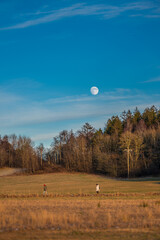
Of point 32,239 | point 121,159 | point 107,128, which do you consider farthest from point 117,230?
point 107,128

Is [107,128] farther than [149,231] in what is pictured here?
Yes

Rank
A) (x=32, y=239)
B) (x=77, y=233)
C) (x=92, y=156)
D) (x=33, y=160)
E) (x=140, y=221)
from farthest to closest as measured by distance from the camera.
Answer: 1. (x=33, y=160)
2. (x=92, y=156)
3. (x=140, y=221)
4. (x=77, y=233)
5. (x=32, y=239)

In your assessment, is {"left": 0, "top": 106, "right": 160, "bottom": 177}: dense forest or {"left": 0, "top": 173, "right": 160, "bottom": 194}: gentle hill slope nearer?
{"left": 0, "top": 173, "right": 160, "bottom": 194}: gentle hill slope

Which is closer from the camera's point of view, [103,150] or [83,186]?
[83,186]

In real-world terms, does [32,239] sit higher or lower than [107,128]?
lower

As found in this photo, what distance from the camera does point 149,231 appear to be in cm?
1070

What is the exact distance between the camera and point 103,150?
94.5 meters

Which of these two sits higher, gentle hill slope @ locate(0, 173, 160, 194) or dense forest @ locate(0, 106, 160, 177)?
dense forest @ locate(0, 106, 160, 177)

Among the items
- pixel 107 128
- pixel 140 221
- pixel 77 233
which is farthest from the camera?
pixel 107 128

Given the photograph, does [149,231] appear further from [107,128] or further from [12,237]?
[107,128]

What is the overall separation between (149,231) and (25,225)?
524 centimetres

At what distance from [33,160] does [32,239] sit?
9294 centimetres

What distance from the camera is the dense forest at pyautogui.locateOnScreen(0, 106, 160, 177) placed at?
79750mm

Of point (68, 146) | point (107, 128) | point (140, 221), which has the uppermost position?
point (107, 128)
